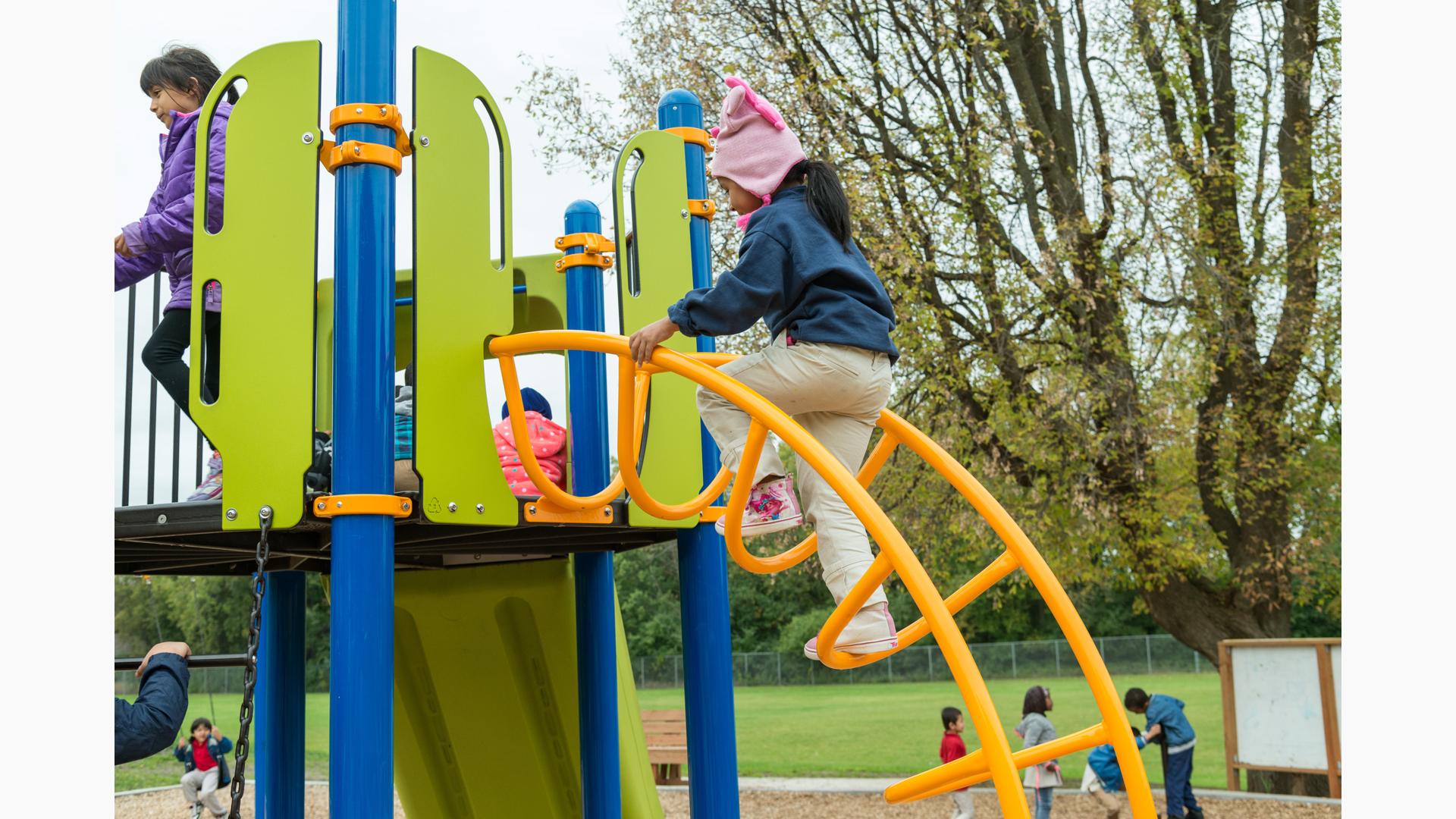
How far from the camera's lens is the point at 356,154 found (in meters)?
2.85

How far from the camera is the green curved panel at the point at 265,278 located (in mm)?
2805

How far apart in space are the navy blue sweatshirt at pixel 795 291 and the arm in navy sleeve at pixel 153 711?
1.41 m

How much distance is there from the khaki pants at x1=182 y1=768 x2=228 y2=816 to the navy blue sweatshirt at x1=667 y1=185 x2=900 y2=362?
350 inches

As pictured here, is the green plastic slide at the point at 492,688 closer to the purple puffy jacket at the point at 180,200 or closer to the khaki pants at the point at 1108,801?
the purple puffy jacket at the point at 180,200

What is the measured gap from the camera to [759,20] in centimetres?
1016

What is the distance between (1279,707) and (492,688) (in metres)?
6.73

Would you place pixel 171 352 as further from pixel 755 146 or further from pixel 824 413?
pixel 824 413

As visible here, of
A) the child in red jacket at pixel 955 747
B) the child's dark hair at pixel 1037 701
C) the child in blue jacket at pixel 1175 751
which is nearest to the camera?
the child's dark hair at pixel 1037 701

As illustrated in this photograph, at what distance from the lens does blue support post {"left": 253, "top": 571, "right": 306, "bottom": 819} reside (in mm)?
4336

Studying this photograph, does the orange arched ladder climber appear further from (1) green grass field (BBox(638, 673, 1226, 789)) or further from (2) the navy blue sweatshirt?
(1) green grass field (BBox(638, 673, 1226, 789))

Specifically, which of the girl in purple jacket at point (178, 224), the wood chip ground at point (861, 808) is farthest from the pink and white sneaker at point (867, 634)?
the wood chip ground at point (861, 808)

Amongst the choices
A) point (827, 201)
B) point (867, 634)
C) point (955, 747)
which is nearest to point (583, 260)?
point (827, 201)

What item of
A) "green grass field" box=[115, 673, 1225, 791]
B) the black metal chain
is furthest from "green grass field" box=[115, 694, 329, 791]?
the black metal chain

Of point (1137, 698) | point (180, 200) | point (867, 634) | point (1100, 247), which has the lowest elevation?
point (1137, 698)
